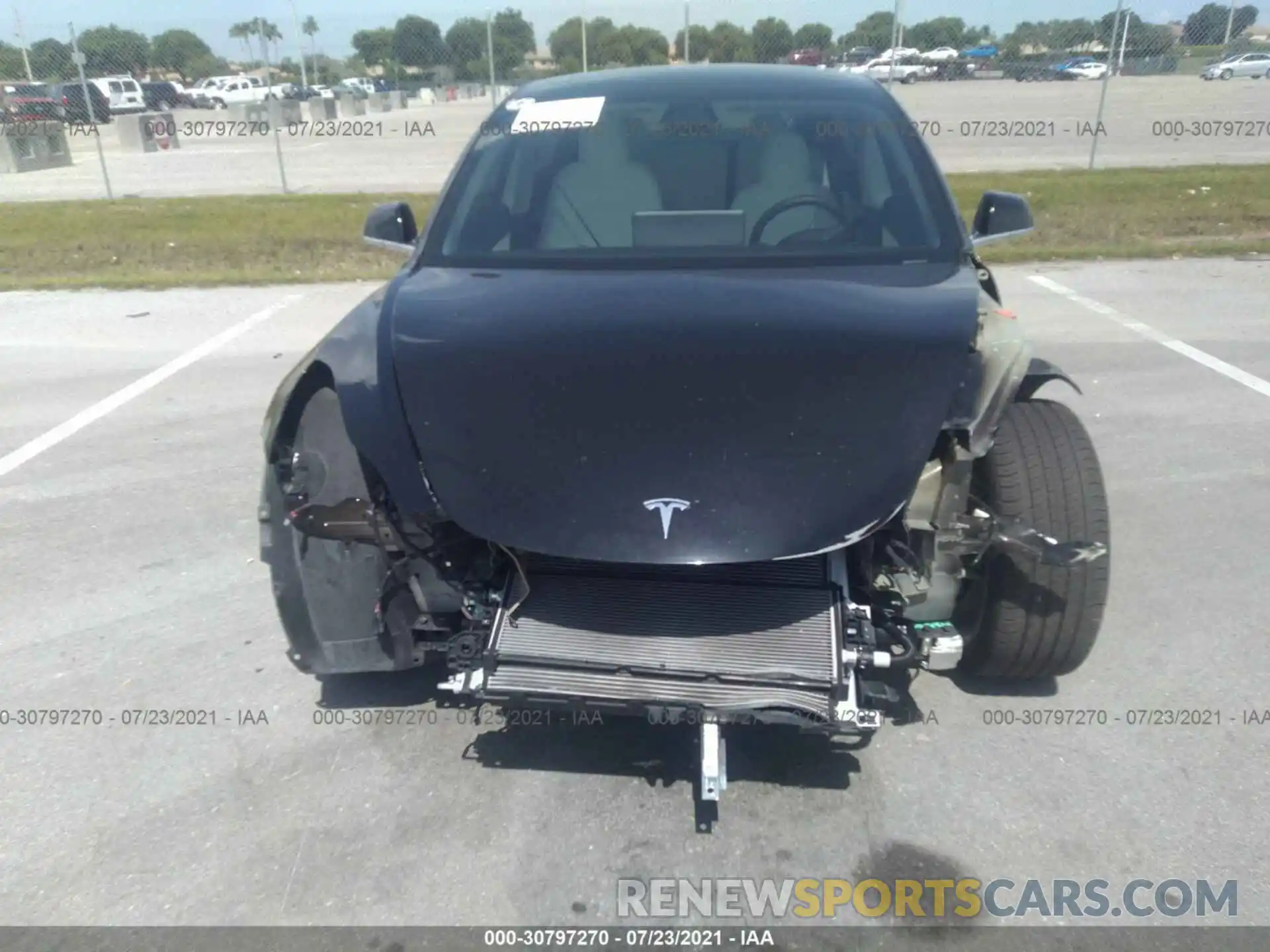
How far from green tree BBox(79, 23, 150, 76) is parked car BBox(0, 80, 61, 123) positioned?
55.6 inches

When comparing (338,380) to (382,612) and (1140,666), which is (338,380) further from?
(1140,666)

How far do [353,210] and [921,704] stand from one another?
11.0 metres

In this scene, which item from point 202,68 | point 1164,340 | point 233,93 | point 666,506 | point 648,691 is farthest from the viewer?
point 202,68

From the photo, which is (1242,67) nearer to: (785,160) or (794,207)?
(785,160)

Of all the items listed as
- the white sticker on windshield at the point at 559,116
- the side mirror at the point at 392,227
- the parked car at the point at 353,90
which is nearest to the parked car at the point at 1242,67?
the parked car at the point at 353,90

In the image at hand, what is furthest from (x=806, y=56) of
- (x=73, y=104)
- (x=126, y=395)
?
(x=73, y=104)

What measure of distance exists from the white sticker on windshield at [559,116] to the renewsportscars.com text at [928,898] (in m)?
2.70

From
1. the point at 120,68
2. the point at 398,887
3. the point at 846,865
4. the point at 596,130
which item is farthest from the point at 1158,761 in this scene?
the point at 120,68

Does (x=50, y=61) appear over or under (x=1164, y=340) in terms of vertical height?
over

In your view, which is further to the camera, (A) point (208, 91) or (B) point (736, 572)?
(A) point (208, 91)

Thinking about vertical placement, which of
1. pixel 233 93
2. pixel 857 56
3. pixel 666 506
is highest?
pixel 857 56

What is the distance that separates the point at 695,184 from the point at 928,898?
247cm

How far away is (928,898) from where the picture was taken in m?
2.52

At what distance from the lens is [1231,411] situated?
5.61m
